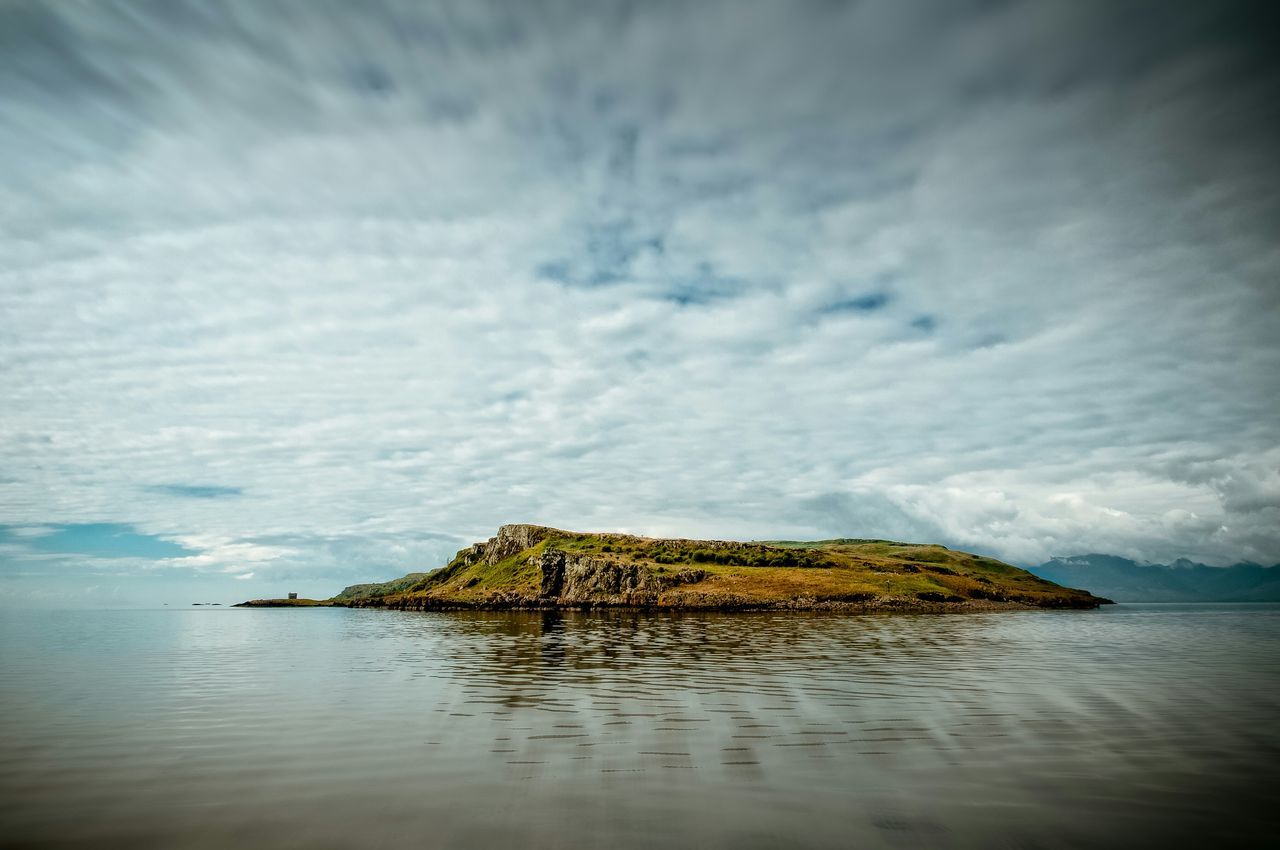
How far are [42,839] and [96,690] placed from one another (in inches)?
1058

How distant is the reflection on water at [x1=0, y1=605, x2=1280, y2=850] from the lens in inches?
530

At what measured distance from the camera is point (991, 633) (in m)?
74.9

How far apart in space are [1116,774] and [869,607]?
136 metres

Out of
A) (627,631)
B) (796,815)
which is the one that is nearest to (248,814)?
(796,815)

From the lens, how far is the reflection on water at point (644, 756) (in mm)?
13461

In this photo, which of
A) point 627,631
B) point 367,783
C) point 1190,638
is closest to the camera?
point 367,783

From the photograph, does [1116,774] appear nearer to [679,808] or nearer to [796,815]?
[796,815]

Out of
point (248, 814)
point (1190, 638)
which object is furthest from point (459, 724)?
point (1190, 638)

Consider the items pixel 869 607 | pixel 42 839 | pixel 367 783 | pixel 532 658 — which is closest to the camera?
pixel 42 839

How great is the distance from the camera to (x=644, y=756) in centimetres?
1923

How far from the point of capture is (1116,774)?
17609 mm

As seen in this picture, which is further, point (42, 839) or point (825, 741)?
point (825, 741)

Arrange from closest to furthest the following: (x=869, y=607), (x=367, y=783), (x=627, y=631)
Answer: (x=367, y=783) → (x=627, y=631) → (x=869, y=607)

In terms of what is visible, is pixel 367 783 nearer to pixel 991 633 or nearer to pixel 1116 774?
pixel 1116 774
